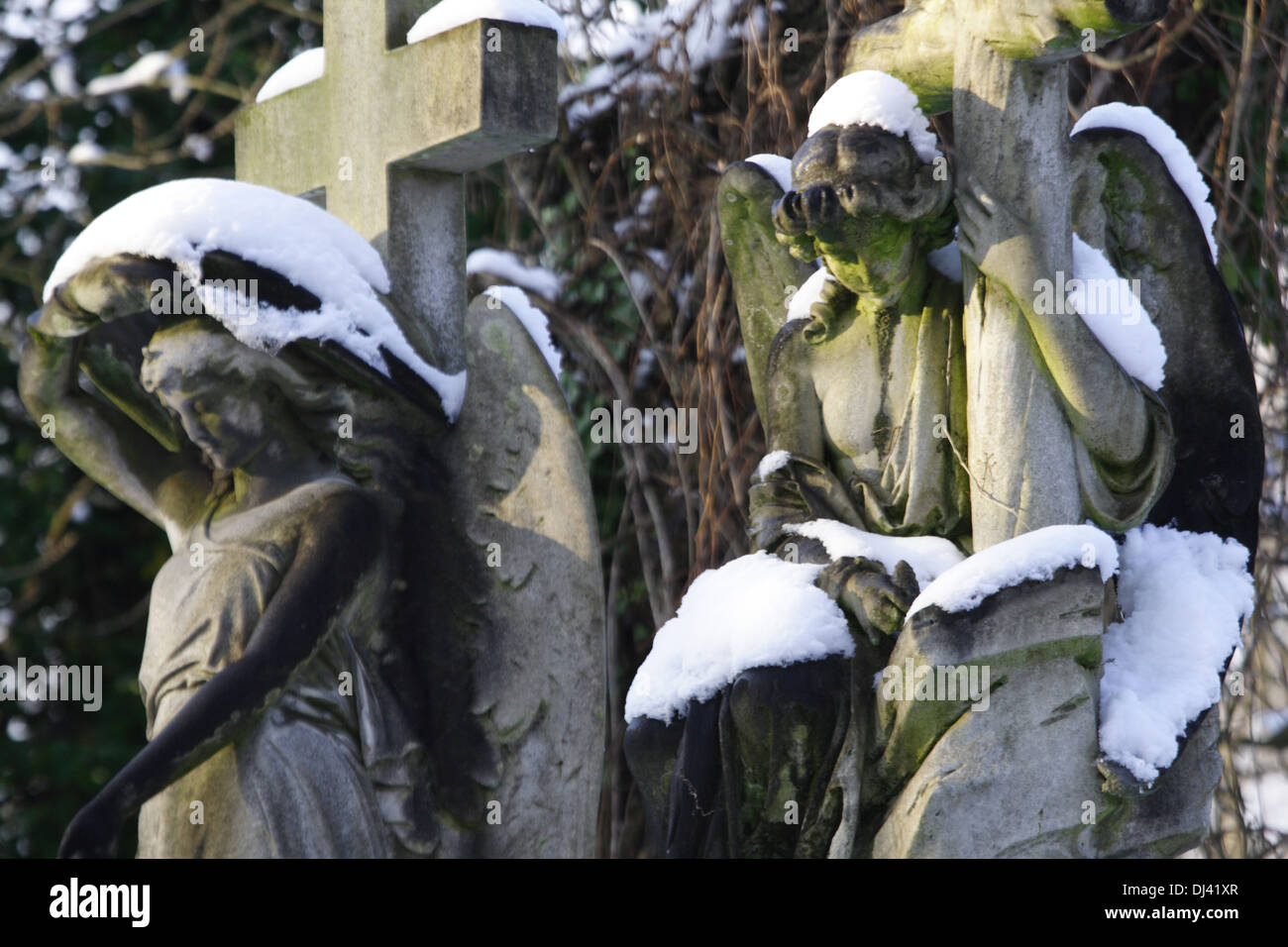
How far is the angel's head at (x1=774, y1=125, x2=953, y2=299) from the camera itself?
389 cm

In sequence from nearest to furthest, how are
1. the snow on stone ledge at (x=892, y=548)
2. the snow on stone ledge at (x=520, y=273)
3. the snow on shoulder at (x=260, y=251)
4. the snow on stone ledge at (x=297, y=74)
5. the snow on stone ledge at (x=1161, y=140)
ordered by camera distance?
the snow on stone ledge at (x=892, y=548)
the snow on stone ledge at (x=1161, y=140)
the snow on shoulder at (x=260, y=251)
the snow on stone ledge at (x=297, y=74)
the snow on stone ledge at (x=520, y=273)

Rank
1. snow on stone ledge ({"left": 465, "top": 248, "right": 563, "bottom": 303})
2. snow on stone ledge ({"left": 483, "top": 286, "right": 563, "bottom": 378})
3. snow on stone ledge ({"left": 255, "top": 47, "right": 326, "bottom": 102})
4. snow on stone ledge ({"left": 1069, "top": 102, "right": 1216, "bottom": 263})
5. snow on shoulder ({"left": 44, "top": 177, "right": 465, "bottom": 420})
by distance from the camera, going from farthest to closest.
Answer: snow on stone ledge ({"left": 465, "top": 248, "right": 563, "bottom": 303}) → snow on stone ledge ({"left": 255, "top": 47, "right": 326, "bottom": 102}) → snow on stone ledge ({"left": 483, "top": 286, "right": 563, "bottom": 378}) → snow on shoulder ({"left": 44, "top": 177, "right": 465, "bottom": 420}) → snow on stone ledge ({"left": 1069, "top": 102, "right": 1216, "bottom": 263})

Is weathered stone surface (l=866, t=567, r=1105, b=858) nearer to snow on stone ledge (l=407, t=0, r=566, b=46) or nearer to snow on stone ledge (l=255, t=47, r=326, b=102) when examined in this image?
snow on stone ledge (l=407, t=0, r=566, b=46)

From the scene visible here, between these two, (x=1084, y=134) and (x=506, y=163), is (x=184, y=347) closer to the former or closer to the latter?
(x=1084, y=134)

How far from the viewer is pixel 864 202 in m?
3.88

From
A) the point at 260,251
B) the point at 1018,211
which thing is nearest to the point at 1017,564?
the point at 1018,211

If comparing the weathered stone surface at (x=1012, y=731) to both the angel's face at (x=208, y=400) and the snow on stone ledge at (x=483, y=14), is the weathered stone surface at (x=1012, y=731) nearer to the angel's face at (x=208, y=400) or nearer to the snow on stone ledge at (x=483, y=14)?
the angel's face at (x=208, y=400)

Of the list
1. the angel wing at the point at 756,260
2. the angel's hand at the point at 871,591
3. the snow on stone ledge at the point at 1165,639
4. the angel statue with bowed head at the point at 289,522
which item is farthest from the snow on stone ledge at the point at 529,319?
the snow on stone ledge at the point at 1165,639

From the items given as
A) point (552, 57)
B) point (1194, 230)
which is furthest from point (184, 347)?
point (1194, 230)

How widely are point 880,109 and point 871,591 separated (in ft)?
2.68

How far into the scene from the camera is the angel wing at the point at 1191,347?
409 centimetres

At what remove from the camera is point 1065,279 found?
3.87 m

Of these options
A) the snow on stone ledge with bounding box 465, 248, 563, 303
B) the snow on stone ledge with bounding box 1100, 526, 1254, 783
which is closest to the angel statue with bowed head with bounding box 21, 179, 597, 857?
the snow on stone ledge with bounding box 1100, 526, 1254, 783

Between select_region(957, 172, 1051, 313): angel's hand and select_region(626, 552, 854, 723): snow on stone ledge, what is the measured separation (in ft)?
1.88
